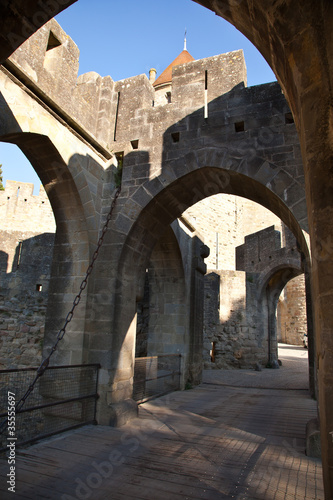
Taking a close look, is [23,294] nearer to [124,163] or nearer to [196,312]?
[196,312]

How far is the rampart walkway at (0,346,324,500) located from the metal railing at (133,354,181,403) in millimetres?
484

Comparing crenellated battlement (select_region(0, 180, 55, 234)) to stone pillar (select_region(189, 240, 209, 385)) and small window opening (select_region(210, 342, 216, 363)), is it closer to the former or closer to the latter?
small window opening (select_region(210, 342, 216, 363))

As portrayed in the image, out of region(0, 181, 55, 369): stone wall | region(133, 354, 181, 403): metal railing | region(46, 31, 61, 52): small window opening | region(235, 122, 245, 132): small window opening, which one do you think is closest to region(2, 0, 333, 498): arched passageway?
region(235, 122, 245, 132): small window opening

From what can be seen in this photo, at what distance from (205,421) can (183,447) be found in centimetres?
114

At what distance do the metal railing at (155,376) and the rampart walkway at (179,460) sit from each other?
0.48 m

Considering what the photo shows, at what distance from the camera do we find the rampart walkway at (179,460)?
2.59m

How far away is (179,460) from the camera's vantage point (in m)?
3.21

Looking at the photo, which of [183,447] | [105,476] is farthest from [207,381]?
[105,476]

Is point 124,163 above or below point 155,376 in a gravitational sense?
above

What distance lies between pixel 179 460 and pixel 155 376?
307 cm

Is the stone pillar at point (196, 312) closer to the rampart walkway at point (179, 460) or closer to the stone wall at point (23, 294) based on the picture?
the rampart walkway at point (179, 460)

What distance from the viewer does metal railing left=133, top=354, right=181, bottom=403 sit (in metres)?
5.59

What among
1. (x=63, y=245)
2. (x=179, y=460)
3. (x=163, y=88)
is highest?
(x=163, y=88)

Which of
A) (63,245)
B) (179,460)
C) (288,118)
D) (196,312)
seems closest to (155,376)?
(196,312)
